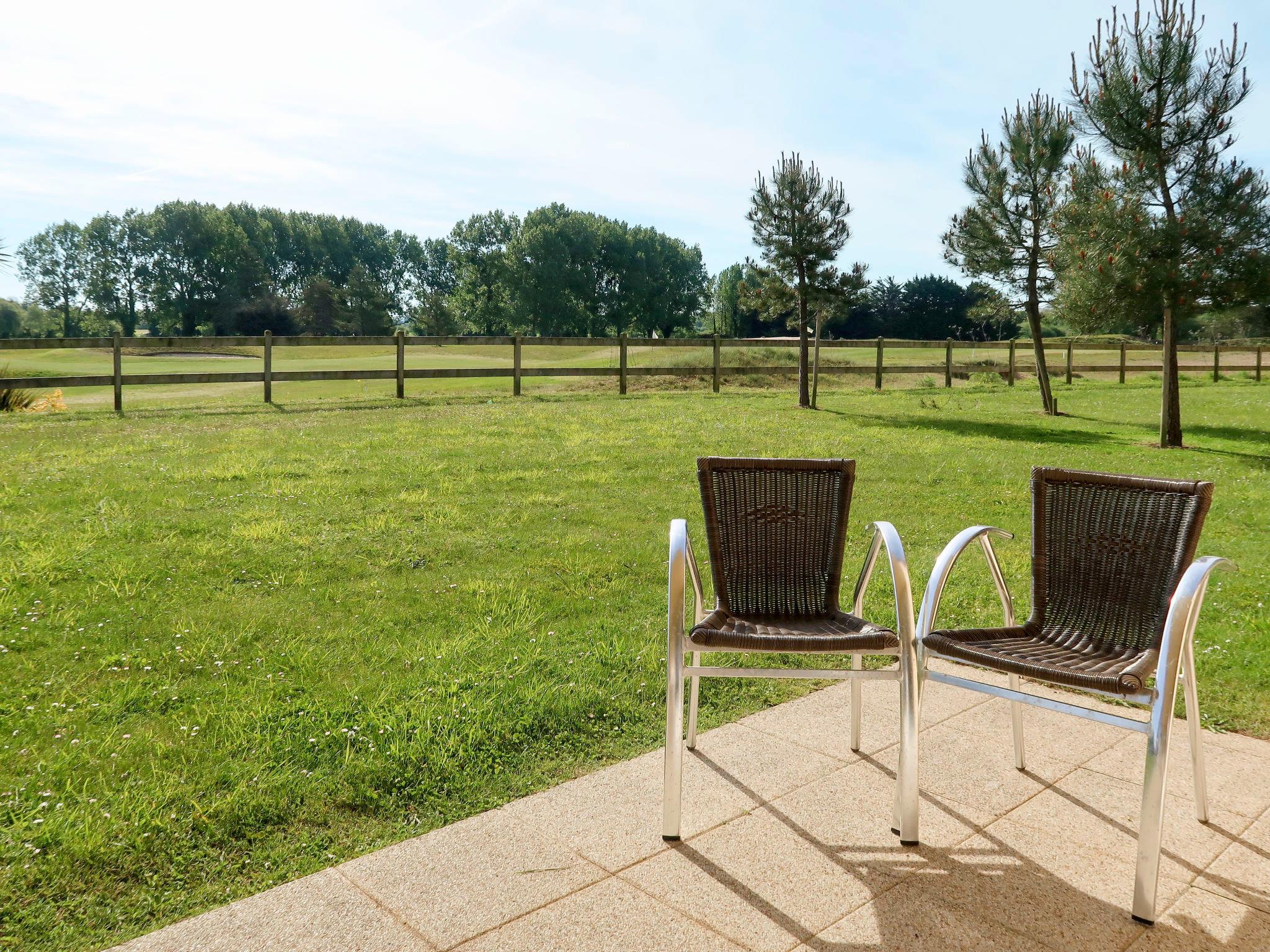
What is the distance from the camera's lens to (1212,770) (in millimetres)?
2918

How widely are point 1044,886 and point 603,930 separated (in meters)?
1.05

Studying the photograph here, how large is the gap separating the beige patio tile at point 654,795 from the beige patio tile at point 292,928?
52cm

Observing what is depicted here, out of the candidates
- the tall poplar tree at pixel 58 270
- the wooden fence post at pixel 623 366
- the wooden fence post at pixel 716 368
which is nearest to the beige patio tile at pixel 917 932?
the wooden fence post at pixel 623 366

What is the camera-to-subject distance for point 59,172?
5781cm

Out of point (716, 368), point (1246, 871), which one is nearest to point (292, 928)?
Answer: point (1246, 871)

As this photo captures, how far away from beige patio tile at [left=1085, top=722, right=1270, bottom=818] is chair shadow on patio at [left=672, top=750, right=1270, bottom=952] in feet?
0.60

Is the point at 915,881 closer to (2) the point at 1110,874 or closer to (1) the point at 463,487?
(2) the point at 1110,874

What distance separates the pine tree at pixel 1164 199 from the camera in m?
11.3

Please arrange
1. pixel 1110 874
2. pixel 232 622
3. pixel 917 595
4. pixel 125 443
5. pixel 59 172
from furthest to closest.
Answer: pixel 59 172 < pixel 125 443 < pixel 917 595 < pixel 232 622 < pixel 1110 874

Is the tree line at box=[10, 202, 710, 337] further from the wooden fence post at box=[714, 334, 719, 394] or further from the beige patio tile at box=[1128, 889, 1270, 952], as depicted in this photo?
the beige patio tile at box=[1128, 889, 1270, 952]

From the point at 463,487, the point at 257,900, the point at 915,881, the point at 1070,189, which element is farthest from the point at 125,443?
the point at 1070,189

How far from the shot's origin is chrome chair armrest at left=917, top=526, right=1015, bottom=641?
8.79ft

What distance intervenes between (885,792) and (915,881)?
0.47 m

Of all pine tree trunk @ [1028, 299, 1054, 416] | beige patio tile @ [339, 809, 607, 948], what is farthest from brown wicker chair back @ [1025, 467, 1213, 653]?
pine tree trunk @ [1028, 299, 1054, 416]
